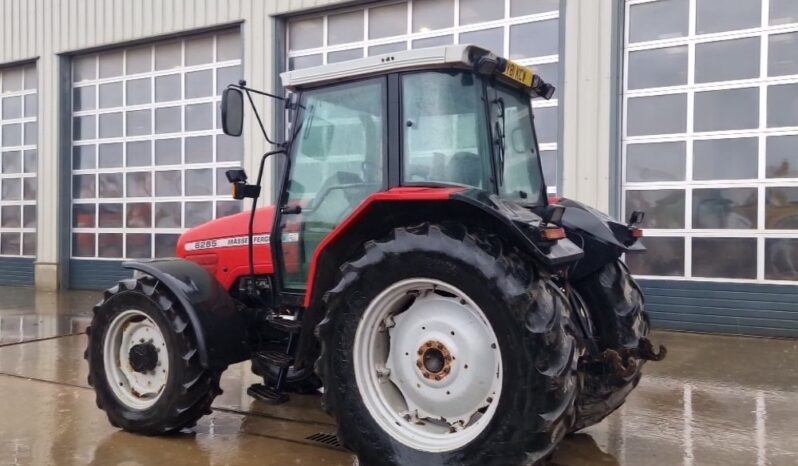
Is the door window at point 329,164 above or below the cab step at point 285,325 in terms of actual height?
above

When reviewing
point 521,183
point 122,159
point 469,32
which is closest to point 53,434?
point 521,183

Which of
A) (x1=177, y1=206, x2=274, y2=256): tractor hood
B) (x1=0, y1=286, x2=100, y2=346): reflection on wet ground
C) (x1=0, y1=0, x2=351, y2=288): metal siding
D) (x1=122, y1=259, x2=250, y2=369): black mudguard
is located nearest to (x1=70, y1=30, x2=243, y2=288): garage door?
(x1=0, y1=0, x2=351, y2=288): metal siding

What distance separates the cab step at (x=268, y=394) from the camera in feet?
16.0

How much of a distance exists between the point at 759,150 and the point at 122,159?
34.2 feet

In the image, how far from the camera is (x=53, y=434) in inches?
182

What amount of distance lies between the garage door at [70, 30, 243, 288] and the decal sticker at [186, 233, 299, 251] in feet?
21.7

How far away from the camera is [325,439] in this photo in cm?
450

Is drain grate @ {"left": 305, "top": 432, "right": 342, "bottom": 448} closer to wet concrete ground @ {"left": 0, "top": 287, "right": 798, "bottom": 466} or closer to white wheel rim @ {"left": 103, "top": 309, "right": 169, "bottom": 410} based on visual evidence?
wet concrete ground @ {"left": 0, "top": 287, "right": 798, "bottom": 466}

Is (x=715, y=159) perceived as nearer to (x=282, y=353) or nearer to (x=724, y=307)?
(x=724, y=307)

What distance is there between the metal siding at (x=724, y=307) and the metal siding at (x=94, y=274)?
29.8 feet

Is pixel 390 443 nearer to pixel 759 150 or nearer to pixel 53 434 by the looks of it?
pixel 53 434

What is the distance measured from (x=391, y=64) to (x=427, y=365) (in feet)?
5.31

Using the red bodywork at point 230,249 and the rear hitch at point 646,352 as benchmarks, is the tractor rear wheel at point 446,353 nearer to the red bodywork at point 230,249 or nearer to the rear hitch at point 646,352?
the red bodywork at point 230,249

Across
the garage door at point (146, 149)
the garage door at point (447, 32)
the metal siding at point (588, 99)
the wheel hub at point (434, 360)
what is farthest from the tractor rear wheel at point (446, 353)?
the garage door at point (146, 149)
